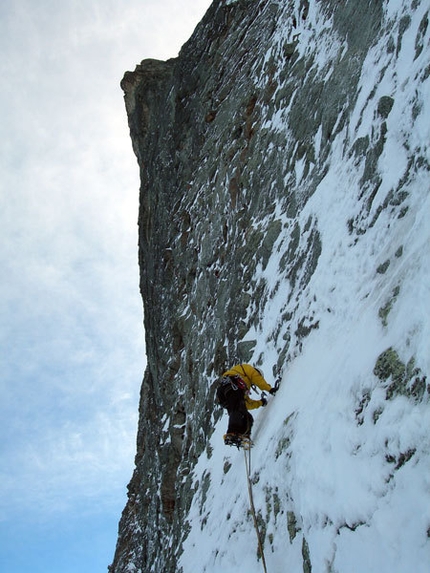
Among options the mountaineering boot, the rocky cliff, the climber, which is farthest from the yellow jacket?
the mountaineering boot

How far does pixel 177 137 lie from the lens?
18.1m

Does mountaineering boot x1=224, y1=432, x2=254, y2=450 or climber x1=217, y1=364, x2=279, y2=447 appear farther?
climber x1=217, y1=364, x2=279, y2=447

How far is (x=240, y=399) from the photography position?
22.9 ft

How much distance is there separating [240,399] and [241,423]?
289mm

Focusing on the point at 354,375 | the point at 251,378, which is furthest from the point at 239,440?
the point at 354,375

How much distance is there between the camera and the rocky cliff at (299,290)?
3713 mm

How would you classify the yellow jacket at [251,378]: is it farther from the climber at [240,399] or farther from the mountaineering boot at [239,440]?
the mountaineering boot at [239,440]

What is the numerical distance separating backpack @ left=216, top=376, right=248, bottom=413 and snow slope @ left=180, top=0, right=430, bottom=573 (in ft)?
1.21

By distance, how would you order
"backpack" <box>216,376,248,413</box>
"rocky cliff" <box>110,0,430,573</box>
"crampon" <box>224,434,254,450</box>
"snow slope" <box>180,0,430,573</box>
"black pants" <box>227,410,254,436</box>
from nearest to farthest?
"snow slope" <box>180,0,430,573</box> < "rocky cliff" <box>110,0,430,573</box> < "crampon" <box>224,434,254,450</box> < "black pants" <box>227,410,254,436</box> < "backpack" <box>216,376,248,413</box>

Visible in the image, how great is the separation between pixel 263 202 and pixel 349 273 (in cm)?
481

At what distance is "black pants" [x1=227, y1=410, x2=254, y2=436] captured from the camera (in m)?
6.87

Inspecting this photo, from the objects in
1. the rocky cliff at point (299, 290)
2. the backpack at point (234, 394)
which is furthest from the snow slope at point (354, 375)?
the backpack at point (234, 394)

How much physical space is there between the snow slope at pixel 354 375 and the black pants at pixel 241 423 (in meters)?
0.17

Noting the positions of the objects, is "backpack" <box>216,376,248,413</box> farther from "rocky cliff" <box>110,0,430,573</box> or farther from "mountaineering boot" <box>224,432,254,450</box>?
"rocky cliff" <box>110,0,430,573</box>
